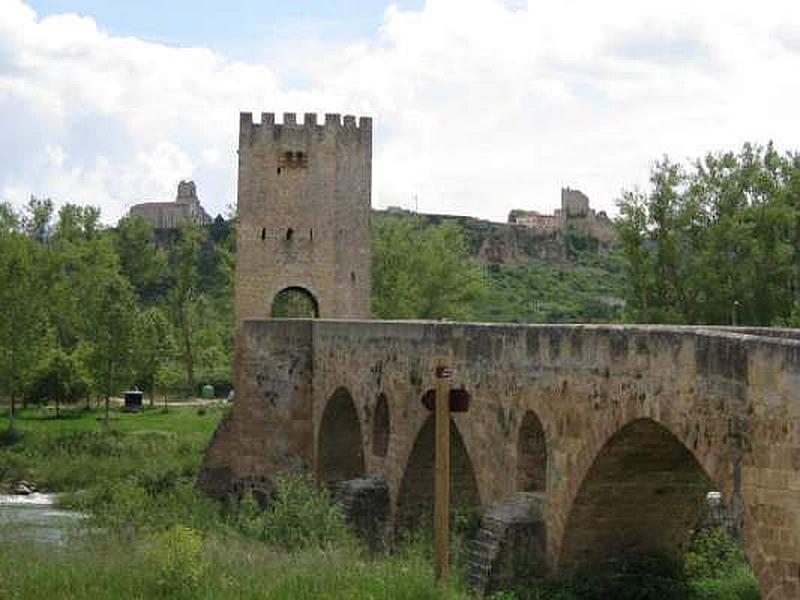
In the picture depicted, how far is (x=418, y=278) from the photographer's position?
49250 mm

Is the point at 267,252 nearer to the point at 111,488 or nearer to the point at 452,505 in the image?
the point at 111,488

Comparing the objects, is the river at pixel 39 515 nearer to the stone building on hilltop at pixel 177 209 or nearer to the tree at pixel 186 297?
the tree at pixel 186 297

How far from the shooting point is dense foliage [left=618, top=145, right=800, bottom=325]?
112ft

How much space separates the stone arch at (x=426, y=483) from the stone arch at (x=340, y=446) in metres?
4.47

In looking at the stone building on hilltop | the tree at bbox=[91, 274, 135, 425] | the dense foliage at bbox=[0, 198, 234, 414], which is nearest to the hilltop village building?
the stone building on hilltop

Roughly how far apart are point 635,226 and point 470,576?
21233mm

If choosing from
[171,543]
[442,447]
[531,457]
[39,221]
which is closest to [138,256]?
[39,221]

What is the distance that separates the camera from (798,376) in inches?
431

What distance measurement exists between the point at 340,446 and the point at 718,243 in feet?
42.3

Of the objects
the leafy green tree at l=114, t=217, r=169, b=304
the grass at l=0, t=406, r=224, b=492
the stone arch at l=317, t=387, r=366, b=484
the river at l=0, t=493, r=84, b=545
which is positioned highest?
the leafy green tree at l=114, t=217, r=169, b=304

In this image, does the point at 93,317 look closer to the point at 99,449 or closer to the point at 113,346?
the point at 113,346

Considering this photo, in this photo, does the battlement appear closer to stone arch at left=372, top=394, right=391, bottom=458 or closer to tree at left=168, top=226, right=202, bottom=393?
stone arch at left=372, top=394, right=391, bottom=458

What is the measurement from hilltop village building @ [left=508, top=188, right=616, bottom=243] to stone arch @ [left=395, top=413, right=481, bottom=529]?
82.7m

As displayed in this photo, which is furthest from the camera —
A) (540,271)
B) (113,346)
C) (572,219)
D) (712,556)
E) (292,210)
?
(572,219)
